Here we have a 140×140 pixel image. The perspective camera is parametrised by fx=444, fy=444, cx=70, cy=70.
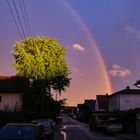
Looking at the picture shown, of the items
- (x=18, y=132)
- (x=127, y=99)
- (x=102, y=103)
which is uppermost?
(x=102, y=103)

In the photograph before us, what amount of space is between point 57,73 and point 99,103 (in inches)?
1655

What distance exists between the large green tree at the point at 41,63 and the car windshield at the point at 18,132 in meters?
53.3

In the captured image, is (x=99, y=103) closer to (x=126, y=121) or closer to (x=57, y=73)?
(x=57, y=73)

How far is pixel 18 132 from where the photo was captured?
16.2 metres

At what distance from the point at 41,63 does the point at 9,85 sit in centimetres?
833

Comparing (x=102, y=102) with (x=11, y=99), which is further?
(x=102, y=102)

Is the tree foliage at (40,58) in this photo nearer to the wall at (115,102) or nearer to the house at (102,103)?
the wall at (115,102)

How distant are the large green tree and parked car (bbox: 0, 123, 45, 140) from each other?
53.2 metres

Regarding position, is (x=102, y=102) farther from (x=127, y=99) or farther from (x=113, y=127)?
(x=113, y=127)

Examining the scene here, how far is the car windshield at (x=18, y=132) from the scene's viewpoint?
52.2 feet

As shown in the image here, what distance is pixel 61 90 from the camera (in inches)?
3000

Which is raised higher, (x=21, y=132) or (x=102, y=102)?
(x=102, y=102)

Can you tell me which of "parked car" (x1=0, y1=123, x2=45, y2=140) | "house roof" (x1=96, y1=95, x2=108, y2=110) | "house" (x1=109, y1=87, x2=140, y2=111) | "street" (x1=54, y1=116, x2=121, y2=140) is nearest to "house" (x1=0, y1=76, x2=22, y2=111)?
"street" (x1=54, y1=116, x2=121, y2=140)

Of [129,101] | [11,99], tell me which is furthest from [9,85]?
[129,101]
